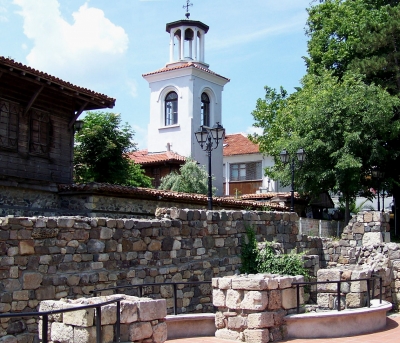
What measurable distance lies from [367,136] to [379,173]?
245 cm

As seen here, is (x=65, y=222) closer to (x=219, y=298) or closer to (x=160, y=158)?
(x=219, y=298)

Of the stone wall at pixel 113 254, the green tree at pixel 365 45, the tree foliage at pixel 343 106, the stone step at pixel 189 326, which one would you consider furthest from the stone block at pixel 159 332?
the green tree at pixel 365 45

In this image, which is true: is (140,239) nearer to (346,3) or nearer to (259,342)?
(259,342)

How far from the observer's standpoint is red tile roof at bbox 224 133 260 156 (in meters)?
42.5

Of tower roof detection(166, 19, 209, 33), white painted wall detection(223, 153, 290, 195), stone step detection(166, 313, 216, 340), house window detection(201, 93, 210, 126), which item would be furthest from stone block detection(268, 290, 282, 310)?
white painted wall detection(223, 153, 290, 195)

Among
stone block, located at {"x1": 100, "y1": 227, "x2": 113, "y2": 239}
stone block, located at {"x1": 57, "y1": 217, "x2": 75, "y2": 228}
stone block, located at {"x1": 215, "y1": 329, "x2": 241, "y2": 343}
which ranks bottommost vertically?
stone block, located at {"x1": 215, "y1": 329, "x2": 241, "y2": 343}

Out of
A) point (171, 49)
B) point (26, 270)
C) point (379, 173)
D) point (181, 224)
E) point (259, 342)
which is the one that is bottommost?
point (259, 342)

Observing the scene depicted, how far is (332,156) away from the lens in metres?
24.4

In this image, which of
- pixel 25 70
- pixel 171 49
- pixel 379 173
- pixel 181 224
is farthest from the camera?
pixel 171 49

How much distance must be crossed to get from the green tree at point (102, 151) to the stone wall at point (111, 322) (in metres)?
19.6

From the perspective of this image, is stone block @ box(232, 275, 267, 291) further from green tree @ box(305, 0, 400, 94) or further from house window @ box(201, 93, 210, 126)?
house window @ box(201, 93, 210, 126)

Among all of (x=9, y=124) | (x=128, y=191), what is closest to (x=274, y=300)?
(x=128, y=191)

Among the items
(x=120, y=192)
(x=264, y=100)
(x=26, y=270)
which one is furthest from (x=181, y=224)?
(x=264, y=100)

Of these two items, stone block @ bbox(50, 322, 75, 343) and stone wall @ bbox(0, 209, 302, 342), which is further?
stone wall @ bbox(0, 209, 302, 342)
